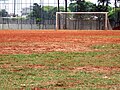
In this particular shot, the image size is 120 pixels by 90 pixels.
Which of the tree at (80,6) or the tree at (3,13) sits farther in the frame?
the tree at (80,6)

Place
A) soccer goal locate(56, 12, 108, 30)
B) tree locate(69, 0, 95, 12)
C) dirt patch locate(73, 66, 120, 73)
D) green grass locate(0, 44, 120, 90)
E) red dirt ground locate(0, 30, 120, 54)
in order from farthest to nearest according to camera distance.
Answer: tree locate(69, 0, 95, 12) < soccer goal locate(56, 12, 108, 30) < red dirt ground locate(0, 30, 120, 54) < dirt patch locate(73, 66, 120, 73) < green grass locate(0, 44, 120, 90)

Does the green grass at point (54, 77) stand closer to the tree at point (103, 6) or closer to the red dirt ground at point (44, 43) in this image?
the red dirt ground at point (44, 43)

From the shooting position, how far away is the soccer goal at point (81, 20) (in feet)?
176

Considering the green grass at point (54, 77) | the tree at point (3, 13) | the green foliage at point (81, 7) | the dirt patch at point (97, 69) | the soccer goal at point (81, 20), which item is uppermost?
the green foliage at point (81, 7)

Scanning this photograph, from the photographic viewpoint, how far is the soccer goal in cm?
A: 5354

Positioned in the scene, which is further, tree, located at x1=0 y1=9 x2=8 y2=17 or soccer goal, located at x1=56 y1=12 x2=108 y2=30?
tree, located at x1=0 y1=9 x2=8 y2=17

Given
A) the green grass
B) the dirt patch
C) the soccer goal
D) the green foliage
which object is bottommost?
the dirt patch

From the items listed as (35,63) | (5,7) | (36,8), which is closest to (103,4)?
(36,8)

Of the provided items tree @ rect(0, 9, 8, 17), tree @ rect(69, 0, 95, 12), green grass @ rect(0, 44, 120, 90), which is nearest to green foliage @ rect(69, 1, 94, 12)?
tree @ rect(69, 0, 95, 12)

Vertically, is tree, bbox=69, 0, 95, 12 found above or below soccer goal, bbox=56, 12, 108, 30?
above

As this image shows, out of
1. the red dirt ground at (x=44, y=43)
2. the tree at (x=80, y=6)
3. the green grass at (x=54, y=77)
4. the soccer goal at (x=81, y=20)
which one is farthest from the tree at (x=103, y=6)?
the green grass at (x=54, y=77)

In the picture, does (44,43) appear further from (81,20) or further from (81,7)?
(81,7)

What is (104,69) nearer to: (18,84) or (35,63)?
(35,63)

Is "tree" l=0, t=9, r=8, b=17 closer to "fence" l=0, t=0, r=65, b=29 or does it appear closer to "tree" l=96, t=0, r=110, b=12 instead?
"fence" l=0, t=0, r=65, b=29
